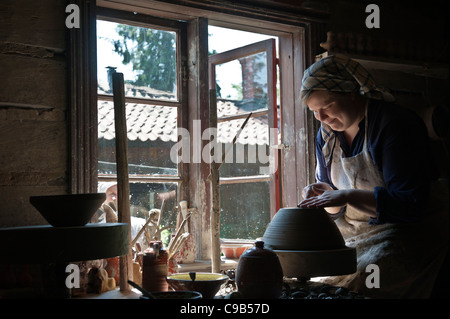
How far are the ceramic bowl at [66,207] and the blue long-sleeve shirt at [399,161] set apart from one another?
4.84ft

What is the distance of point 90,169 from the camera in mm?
2785

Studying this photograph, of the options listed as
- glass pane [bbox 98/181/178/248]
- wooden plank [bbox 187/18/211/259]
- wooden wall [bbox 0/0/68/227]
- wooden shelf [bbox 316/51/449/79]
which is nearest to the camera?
wooden wall [bbox 0/0/68/227]

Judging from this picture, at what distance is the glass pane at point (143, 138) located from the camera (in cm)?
314

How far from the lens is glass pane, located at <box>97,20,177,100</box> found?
3.14m

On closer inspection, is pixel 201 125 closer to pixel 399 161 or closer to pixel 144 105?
pixel 144 105

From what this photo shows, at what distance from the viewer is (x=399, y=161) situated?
262cm

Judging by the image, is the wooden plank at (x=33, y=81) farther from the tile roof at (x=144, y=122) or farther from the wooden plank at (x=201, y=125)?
the wooden plank at (x=201, y=125)

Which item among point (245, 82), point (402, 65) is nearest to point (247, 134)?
point (245, 82)

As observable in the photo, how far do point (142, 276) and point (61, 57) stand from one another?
131 cm

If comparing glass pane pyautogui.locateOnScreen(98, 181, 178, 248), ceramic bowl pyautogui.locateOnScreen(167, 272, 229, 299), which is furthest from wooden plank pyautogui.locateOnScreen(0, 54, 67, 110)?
ceramic bowl pyautogui.locateOnScreen(167, 272, 229, 299)

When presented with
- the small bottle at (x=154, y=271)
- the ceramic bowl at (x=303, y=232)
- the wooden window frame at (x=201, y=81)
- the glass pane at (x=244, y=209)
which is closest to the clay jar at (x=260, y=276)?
the ceramic bowl at (x=303, y=232)

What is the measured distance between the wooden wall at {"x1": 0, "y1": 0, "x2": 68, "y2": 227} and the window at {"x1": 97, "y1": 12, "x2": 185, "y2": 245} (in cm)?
37

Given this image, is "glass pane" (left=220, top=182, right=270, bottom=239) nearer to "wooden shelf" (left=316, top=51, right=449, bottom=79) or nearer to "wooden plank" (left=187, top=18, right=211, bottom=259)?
"wooden plank" (left=187, top=18, right=211, bottom=259)
